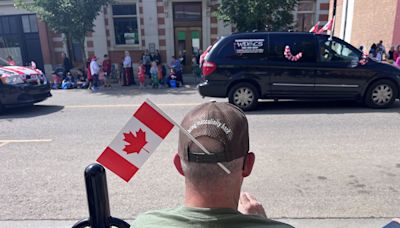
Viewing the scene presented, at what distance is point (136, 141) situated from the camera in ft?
5.83

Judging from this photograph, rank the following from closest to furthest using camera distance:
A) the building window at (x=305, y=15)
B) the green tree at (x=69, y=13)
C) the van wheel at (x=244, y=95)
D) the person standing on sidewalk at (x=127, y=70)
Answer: the van wheel at (x=244, y=95), the green tree at (x=69, y=13), the person standing on sidewalk at (x=127, y=70), the building window at (x=305, y=15)

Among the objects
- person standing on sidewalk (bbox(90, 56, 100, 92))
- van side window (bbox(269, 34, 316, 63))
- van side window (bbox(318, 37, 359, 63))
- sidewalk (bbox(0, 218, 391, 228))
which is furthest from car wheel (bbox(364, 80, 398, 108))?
person standing on sidewalk (bbox(90, 56, 100, 92))

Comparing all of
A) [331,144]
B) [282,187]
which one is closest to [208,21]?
[331,144]

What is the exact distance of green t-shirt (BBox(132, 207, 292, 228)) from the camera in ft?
3.58

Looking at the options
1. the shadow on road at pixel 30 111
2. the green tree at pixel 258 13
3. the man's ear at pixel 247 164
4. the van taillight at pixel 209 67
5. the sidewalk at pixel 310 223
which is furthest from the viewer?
the green tree at pixel 258 13

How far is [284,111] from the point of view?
8305mm

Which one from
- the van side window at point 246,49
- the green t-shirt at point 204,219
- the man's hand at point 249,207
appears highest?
the van side window at point 246,49

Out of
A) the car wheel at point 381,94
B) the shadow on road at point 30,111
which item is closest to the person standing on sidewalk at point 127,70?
the shadow on road at point 30,111

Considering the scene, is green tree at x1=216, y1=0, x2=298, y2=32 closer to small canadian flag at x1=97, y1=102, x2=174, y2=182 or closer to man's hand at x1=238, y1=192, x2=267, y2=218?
small canadian flag at x1=97, y1=102, x2=174, y2=182

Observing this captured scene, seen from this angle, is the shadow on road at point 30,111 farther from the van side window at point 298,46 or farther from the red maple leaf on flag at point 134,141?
the red maple leaf on flag at point 134,141

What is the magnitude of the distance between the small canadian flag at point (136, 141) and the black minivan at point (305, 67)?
21.7ft

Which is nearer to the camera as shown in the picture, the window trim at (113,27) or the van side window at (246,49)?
the van side window at (246,49)

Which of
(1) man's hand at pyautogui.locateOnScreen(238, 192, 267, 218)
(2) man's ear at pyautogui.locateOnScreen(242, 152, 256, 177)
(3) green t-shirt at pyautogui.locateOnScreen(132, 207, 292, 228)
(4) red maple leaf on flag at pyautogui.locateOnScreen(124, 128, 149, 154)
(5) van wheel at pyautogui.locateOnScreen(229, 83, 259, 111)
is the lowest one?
(5) van wheel at pyautogui.locateOnScreen(229, 83, 259, 111)

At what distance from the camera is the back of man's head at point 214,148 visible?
1.18 m
